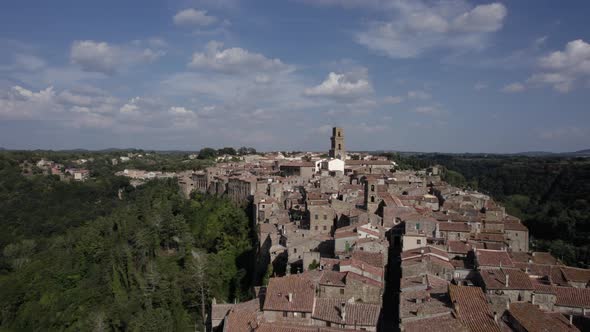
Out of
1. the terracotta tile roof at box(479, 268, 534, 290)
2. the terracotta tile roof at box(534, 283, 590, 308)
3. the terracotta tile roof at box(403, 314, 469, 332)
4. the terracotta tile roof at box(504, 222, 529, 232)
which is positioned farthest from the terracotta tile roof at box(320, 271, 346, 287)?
the terracotta tile roof at box(504, 222, 529, 232)

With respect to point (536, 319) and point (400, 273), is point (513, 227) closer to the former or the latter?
point (400, 273)

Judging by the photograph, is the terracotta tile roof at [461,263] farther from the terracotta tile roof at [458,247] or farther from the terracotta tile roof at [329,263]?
the terracotta tile roof at [329,263]

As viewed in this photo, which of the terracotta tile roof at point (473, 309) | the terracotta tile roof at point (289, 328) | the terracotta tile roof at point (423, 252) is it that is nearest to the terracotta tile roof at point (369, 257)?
the terracotta tile roof at point (423, 252)

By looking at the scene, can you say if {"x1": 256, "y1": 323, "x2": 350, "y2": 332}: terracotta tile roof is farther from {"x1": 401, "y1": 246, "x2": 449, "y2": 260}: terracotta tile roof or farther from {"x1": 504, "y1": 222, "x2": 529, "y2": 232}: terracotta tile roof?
{"x1": 504, "y1": 222, "x2": 529, "y2": 232}: terracotta tile roof

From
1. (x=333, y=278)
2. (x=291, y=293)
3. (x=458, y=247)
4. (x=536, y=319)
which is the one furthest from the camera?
(x=458, y=247)

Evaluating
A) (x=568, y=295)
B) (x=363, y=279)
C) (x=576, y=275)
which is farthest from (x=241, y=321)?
(x=576, y=275)

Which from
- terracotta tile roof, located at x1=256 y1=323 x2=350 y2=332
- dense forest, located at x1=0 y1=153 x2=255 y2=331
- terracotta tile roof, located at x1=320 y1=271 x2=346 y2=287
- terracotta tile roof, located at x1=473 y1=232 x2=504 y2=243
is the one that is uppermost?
terracotta tile roof, located at x1=473 y1=232 x2=504 y2=243
